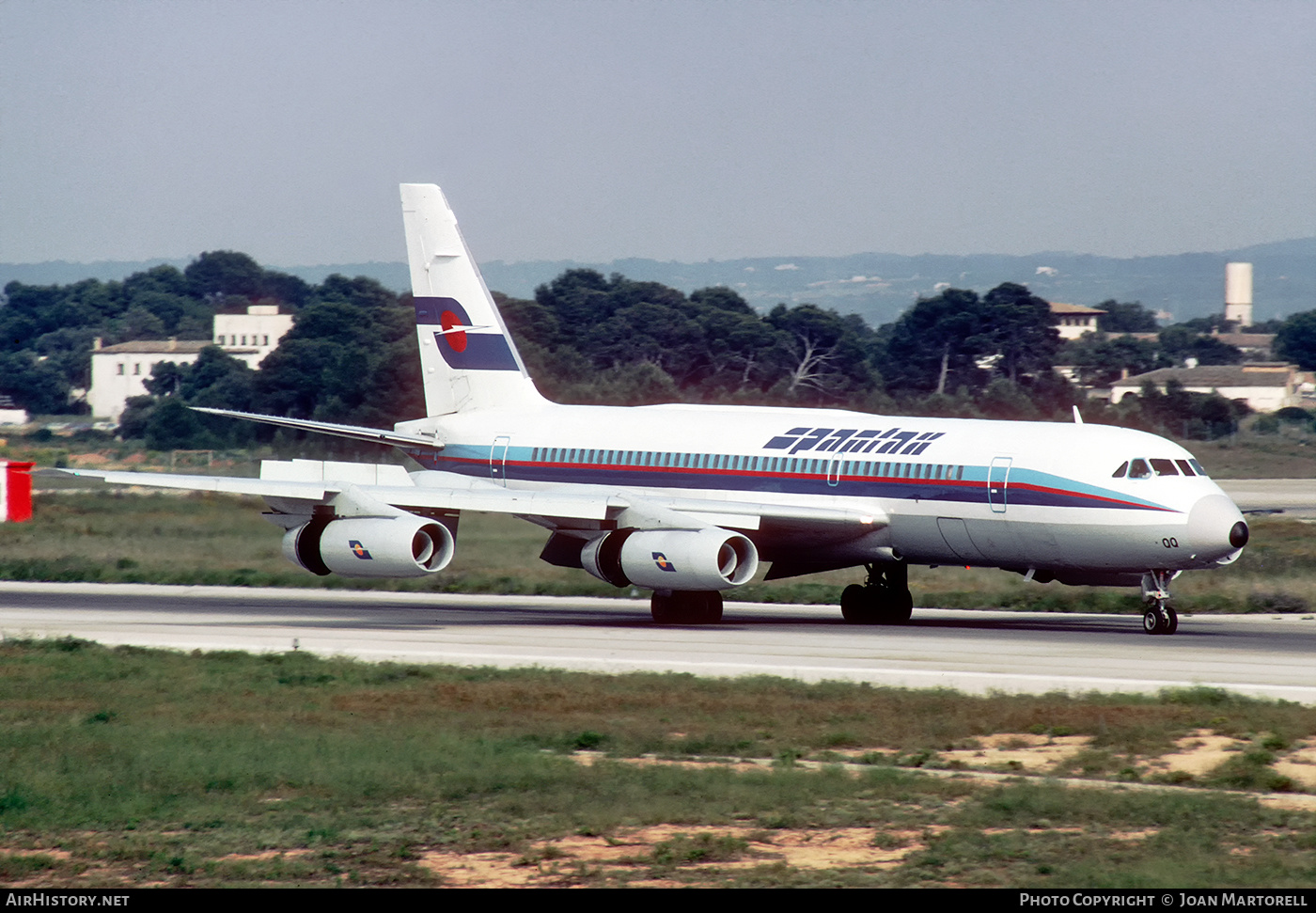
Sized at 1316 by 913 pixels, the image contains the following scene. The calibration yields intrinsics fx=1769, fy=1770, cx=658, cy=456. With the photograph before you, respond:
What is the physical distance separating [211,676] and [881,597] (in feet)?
48.3

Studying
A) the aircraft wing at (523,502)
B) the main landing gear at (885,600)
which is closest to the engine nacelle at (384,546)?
the aircraft wing at (523,502)

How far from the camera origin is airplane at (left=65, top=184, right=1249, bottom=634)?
3073 cm

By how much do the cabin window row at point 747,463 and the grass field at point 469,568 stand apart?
16.8 ft

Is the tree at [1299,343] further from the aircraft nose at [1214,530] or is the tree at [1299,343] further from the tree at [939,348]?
the aircraft nose at [1214,530]

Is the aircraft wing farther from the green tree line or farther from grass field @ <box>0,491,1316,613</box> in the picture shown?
the green tree line

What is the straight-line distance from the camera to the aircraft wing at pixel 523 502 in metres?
32.7

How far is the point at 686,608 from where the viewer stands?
34.2 metres

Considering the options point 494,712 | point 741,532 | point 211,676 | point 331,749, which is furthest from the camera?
point 741,532

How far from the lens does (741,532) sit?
34.9 m

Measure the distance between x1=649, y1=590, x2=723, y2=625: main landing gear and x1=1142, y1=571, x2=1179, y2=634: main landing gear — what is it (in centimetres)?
796

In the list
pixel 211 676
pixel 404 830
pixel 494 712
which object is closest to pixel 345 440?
pixel 211 676

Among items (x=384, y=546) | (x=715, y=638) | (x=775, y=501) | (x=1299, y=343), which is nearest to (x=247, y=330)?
(x=1299, y=343)

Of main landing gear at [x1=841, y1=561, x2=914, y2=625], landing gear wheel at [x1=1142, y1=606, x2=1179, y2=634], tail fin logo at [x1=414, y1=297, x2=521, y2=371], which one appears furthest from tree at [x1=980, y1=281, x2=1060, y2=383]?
landing gear wheel at [x1=1142, y1=606, x2=1179, y2=634]

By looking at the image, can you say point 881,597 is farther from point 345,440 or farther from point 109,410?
point 109,410
